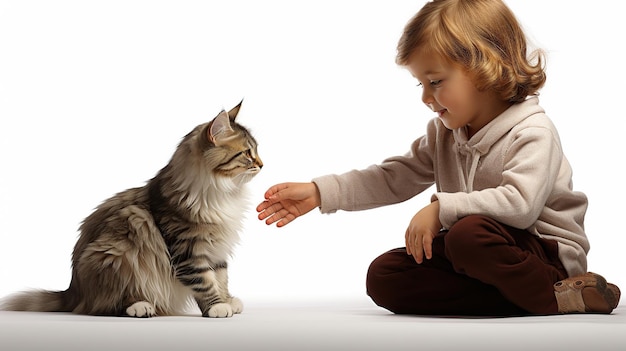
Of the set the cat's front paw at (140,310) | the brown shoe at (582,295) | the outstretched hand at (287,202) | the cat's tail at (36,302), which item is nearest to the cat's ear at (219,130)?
the outstretched hand at (287,202)

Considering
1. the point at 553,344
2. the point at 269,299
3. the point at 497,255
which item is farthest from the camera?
the point at 269,299

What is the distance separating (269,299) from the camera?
2146mm

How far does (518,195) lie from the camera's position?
1540 mm

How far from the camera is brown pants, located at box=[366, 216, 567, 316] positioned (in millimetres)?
1519

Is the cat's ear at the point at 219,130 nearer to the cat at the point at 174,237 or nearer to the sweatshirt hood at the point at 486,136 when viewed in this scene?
the cat at the point at 174,237

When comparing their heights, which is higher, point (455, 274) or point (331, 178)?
point (331, 178)

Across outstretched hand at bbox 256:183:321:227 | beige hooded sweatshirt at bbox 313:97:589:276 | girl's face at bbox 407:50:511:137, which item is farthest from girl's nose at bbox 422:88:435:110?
outstretched hand at bbox 256:183:321:227

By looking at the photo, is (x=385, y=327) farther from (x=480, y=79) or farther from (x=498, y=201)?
(x=480, y=79)

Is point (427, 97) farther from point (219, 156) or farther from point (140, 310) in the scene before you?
point (140, 310)

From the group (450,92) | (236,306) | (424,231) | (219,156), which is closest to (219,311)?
(236,306)

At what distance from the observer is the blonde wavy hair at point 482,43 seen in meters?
1.70

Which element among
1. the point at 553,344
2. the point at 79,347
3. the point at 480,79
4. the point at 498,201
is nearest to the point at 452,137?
the point at 480,79

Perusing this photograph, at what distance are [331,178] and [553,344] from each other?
2.74ft

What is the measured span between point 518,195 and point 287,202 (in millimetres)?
603
